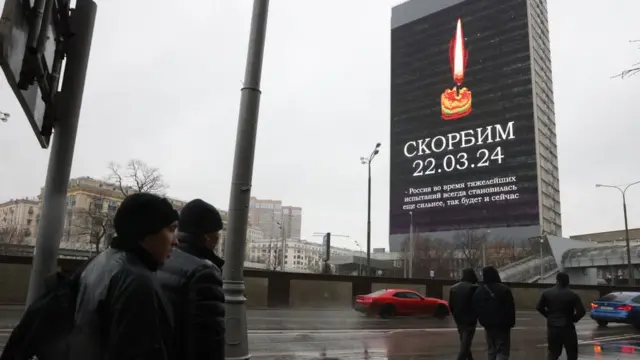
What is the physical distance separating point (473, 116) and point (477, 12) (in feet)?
97.6

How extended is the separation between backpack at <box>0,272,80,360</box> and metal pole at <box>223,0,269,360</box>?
4051mm

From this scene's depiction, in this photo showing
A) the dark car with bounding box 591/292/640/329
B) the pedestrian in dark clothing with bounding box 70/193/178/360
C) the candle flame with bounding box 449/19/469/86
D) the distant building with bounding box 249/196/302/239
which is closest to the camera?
the pedestrian in dark clothing with bounding box 70/193/178/360

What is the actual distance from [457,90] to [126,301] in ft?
478

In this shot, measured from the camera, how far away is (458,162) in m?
132

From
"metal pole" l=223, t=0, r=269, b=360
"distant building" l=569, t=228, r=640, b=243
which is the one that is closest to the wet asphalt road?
Result: "metal pole" l=223, t=0, r=269, b=360

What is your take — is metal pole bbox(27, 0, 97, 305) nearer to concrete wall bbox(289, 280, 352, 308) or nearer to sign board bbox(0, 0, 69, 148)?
sign board bbox(0, 0, 69, 148)

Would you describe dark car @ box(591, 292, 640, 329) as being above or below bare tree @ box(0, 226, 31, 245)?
below

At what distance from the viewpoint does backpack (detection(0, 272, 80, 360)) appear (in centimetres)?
188

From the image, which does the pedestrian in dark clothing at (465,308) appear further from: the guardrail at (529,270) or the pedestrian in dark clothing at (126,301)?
the guardrail at (529,270)

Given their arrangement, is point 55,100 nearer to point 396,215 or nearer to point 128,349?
point 128,349

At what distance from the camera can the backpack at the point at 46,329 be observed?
1879mm

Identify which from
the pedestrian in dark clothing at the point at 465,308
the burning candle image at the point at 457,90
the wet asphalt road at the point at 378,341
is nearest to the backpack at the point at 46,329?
the pedestrian in dark clothing at the point at 465,308

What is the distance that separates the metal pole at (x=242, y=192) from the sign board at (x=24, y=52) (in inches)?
126

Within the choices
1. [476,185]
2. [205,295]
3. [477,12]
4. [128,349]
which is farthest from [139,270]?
[477,12]
